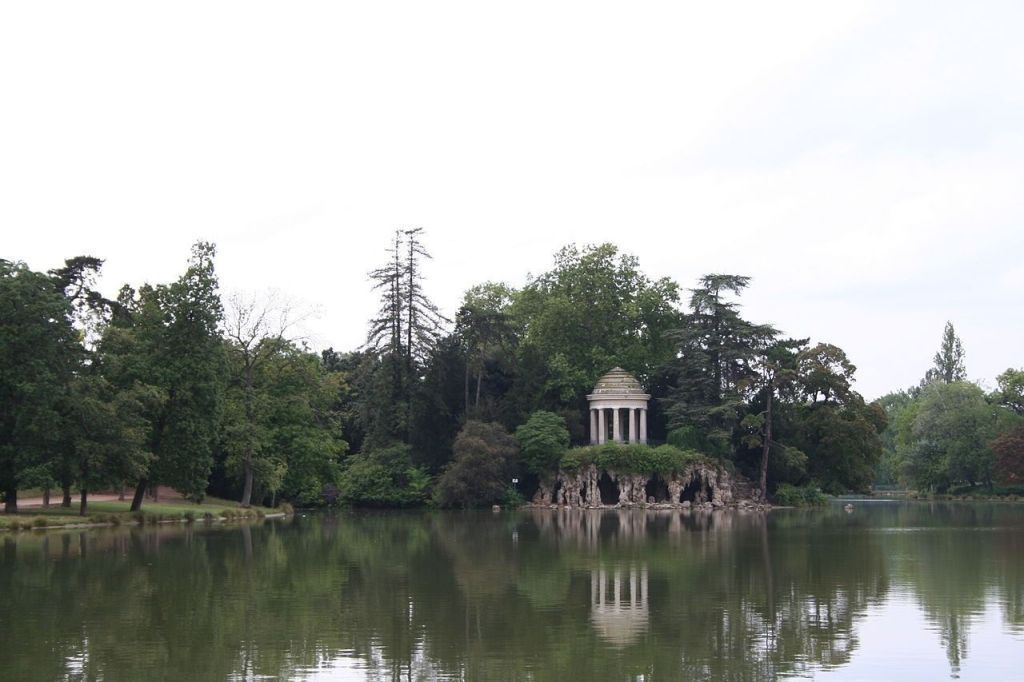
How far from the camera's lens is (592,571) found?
89.6ft

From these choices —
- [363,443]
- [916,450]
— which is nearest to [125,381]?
[363,443]

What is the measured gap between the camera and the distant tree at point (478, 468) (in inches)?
2682

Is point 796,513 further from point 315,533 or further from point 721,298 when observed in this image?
point 315,533

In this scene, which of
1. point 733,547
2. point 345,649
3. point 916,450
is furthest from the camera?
point 916,450

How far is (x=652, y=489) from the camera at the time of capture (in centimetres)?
7281

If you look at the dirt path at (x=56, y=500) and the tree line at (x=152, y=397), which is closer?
Answer: the tree line at (x=152, y=397)

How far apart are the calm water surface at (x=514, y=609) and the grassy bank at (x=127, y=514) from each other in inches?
208

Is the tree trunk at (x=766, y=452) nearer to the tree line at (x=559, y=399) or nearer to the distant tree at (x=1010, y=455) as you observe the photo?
the tree line at (x=559, y=399)

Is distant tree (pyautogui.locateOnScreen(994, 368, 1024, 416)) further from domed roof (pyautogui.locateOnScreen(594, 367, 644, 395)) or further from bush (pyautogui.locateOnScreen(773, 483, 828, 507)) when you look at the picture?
domed roof (pyautogui.locateOnScreen(594, 367, 644, 395))

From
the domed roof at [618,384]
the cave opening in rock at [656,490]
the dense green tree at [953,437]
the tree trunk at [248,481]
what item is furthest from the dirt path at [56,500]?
the dense green tree at [953,437]

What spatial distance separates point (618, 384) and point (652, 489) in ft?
23.4

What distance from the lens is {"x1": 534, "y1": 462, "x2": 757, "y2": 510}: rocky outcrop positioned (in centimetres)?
7088

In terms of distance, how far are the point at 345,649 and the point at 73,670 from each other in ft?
A: 12.1

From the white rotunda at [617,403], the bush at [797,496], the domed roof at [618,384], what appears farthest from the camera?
the domed roof at [618,384]
